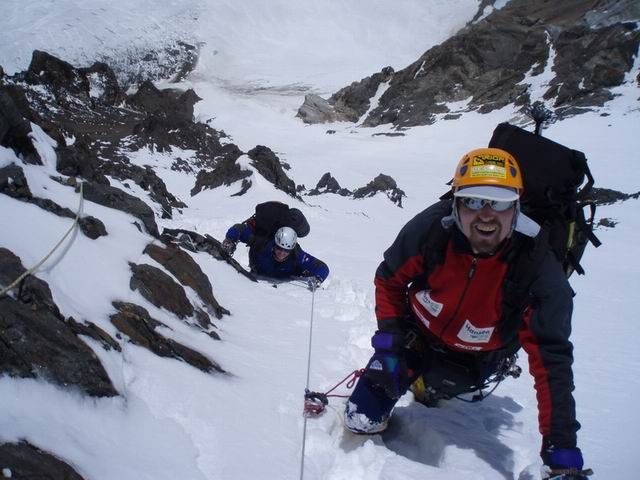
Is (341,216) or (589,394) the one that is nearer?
(589,394)

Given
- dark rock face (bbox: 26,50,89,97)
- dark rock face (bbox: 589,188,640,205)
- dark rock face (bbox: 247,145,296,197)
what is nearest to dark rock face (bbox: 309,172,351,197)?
dark rock face (bbox: 247,145,296,197)

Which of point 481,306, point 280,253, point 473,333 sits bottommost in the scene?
point 473,333

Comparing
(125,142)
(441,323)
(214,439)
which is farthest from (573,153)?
(125,142)

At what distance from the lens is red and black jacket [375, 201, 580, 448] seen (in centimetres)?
233

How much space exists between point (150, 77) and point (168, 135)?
135 ft

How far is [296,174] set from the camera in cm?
3081

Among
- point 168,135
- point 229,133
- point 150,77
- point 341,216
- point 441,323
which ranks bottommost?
point 441,323

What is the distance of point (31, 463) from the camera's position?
63.2 inches

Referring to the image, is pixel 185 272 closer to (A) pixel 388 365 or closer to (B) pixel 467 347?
(A) pixel 388 365

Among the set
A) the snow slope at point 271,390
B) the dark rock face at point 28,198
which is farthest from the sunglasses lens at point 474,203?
the dark rock face at point 28,198

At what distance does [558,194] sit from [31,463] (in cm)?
262

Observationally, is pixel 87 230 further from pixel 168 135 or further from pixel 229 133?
pixel 229 133

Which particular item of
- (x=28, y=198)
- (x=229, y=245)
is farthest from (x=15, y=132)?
(x=229, y=245)

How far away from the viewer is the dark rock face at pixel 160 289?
11.5ft
